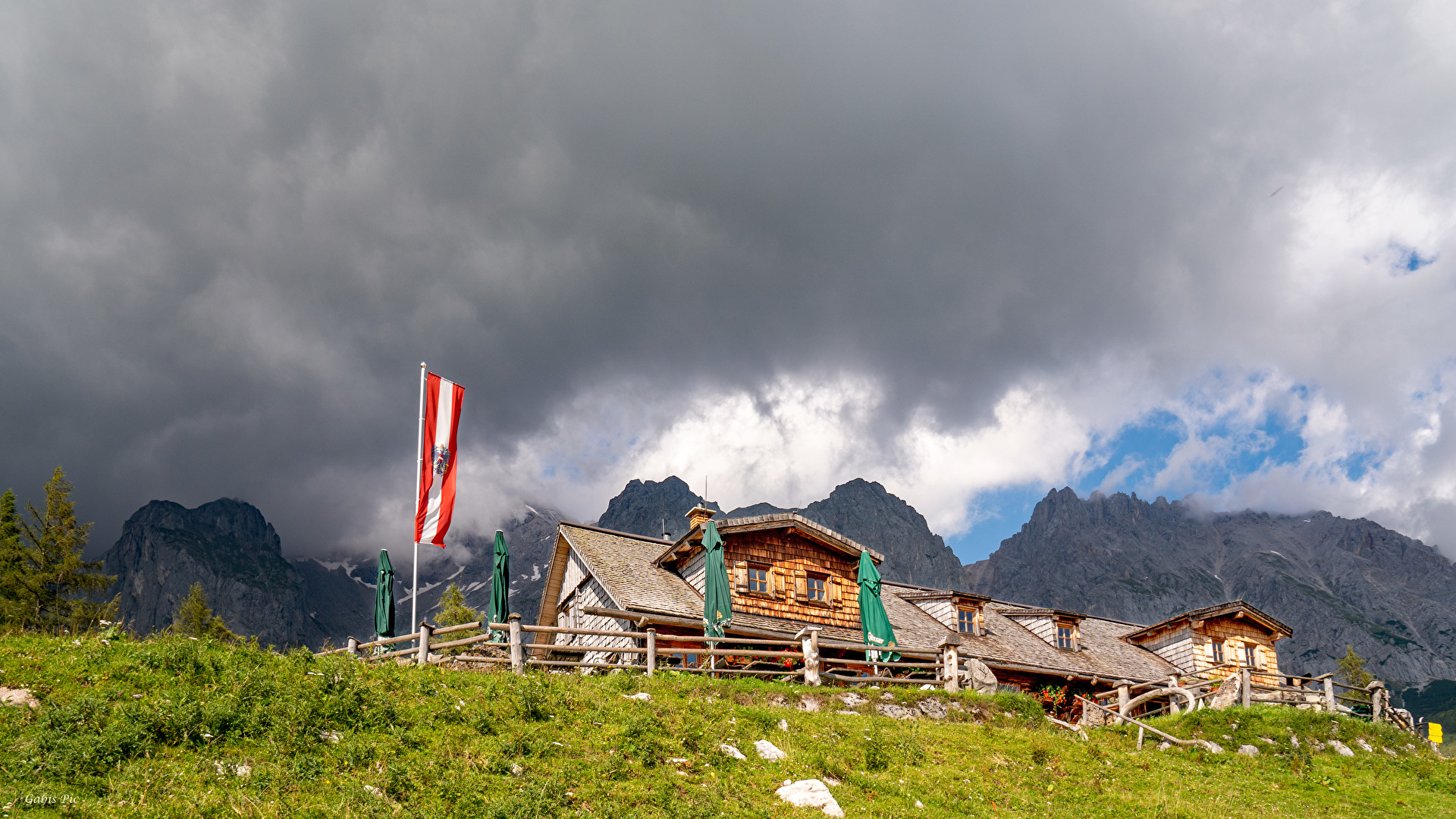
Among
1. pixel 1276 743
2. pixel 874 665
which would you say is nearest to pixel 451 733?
pixel 874 665

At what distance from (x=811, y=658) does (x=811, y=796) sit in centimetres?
1036

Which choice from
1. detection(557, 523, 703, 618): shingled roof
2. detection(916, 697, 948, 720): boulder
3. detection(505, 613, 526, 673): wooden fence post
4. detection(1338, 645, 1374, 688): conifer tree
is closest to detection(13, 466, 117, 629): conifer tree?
detection(557, 523, 703, 618): shingled roof

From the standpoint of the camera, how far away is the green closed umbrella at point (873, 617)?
25812mm

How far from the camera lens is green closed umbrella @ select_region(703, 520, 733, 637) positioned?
23781 mm

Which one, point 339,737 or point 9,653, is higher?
point 9,653

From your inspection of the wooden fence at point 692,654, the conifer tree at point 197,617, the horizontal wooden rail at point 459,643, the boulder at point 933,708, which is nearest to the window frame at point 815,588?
the wooden fence at point 692,654

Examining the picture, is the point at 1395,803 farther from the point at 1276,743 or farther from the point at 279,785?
the point at 279,785

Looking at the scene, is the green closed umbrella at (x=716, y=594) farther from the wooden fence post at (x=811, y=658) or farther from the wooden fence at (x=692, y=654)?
the wooden fence post at (x=811, y=658)

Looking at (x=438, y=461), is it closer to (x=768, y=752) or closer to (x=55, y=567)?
(x=768, y=752)

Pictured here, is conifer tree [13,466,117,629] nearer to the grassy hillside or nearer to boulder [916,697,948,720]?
the grassy hillside

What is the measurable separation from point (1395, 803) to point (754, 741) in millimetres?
16190

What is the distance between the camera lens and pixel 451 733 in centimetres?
1234

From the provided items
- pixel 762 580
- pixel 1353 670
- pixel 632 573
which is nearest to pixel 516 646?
pixel 632 573

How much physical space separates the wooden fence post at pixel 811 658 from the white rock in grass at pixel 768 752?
26.2ft
